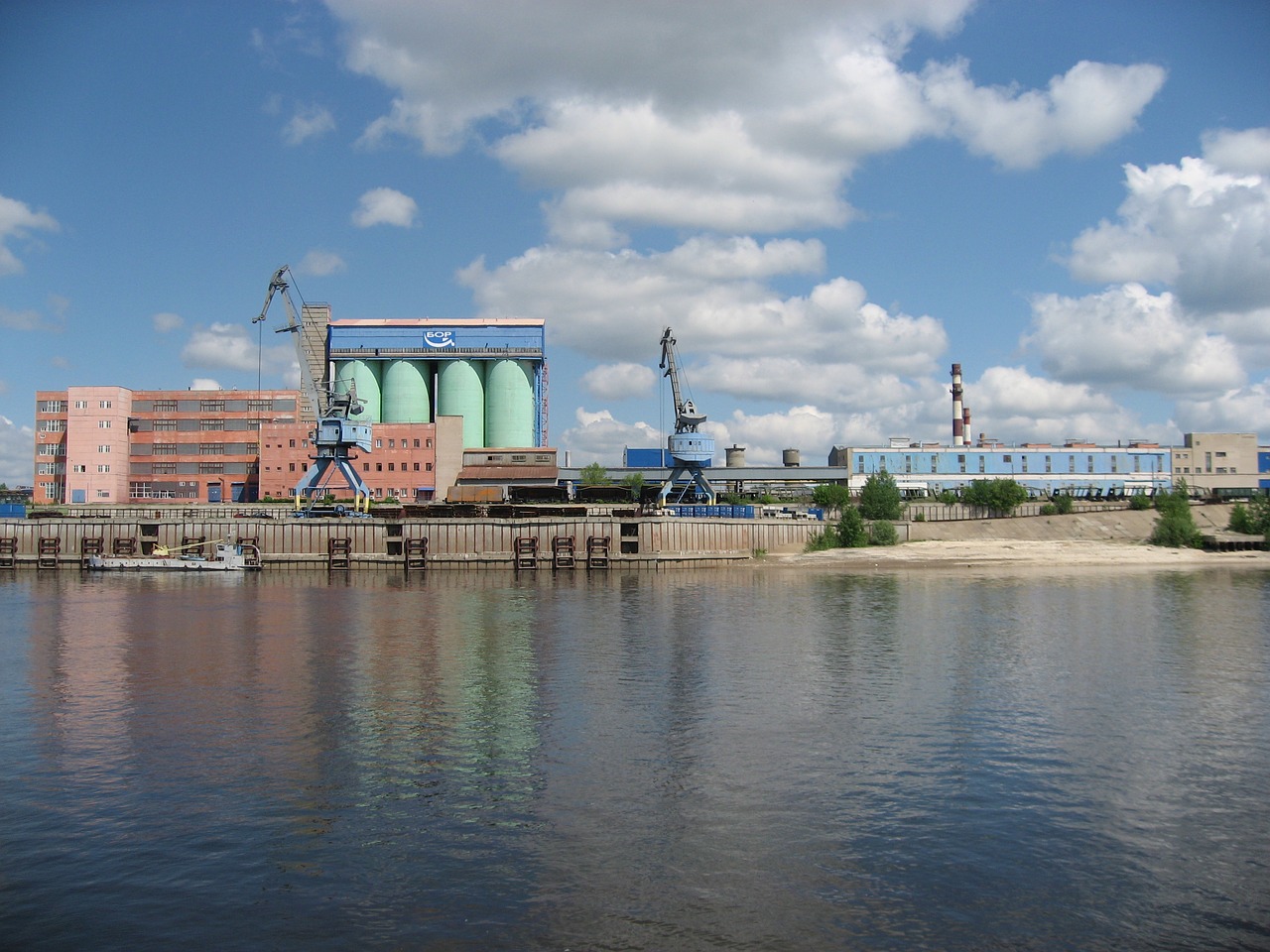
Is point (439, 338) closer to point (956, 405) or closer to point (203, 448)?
point (203, 448)

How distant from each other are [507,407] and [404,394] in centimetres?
1554

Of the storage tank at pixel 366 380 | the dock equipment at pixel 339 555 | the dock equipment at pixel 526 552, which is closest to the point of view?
the dock equipment at pixel 526 552

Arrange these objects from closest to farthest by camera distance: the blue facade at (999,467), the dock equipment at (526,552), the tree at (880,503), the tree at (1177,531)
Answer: the dock equipment at (526,552) → the tree at (1177,531) → the tree at (880,503) → the blue facade at (999,467)

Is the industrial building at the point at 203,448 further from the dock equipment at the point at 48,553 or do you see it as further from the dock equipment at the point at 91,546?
the dock equipment at the point at 48,553

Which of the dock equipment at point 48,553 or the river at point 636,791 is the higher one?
the dock equipment at point 48,553

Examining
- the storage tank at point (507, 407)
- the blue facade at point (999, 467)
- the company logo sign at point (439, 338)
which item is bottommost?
the blue facade at point (999, 467)

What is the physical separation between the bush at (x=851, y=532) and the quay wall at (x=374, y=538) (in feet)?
53.6

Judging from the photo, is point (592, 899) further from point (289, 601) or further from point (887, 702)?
point (289, 601)

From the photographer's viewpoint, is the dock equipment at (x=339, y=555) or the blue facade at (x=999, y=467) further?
the blue facade at (x=999, y=467)

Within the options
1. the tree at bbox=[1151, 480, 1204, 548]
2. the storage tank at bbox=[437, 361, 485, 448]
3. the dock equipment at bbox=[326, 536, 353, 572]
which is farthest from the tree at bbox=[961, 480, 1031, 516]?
the dock equipment at bbox=[326, 536, 353, 572]

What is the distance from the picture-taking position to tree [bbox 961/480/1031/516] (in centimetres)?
11506

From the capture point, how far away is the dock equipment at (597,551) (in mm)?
82000

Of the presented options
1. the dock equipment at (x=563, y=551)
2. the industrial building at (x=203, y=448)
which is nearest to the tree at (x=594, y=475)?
the industrial building at (x=203, y=448)

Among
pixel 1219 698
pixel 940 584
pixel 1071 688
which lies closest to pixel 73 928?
pixel 1071 688
